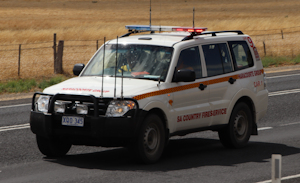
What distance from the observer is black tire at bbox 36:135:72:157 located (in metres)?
8.39

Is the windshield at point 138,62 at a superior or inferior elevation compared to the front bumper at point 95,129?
superior

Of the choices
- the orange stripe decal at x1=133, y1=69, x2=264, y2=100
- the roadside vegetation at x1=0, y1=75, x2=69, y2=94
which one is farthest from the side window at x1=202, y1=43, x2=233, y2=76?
the roadside vegetation at x1=0, y1=75, x2=69, y2=94

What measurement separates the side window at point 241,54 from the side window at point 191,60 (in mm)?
974

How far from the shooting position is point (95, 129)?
7.56 metres

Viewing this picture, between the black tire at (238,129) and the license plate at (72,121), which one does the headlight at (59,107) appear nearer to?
the license plate at (72,121)

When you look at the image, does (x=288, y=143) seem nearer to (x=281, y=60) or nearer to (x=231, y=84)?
(x=231, y=84)

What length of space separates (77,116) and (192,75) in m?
1.81

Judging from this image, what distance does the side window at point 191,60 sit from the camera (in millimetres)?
8727

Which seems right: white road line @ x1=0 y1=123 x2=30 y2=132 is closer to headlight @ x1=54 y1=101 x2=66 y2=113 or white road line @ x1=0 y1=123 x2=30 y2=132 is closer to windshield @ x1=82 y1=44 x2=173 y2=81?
windshield @ x1=82 y1=44 x2=173 y2=81

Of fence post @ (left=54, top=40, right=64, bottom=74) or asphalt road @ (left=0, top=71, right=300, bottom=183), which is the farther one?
fence post @ (left=54, top=40, right=64, bottom=74)

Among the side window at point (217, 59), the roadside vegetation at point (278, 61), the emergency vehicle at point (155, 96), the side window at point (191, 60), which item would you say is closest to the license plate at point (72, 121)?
the emergency vehicle at point (155, 96)

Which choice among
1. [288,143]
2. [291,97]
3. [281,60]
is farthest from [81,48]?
[288,143]

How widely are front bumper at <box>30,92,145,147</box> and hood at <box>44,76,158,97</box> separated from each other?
0.21 m

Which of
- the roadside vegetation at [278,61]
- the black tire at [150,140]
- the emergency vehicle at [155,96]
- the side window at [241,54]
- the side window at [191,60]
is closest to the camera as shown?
the emergency vehicle at [155,96]
